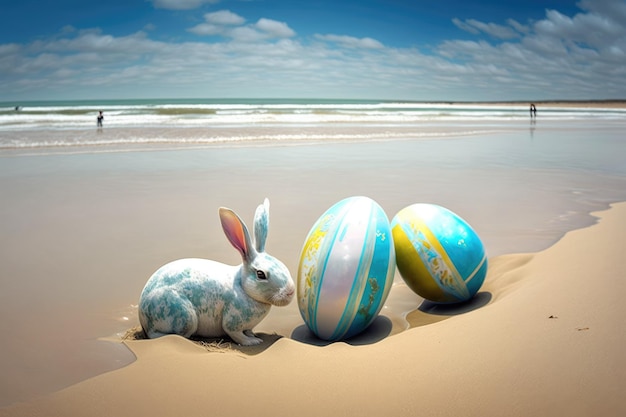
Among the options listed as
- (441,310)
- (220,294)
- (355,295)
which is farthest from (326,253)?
(441,310)

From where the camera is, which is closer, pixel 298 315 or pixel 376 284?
pixel 376 284

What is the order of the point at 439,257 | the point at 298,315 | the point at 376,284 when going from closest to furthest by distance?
the point at 376,284
the point at 439,257
the point at 298,315

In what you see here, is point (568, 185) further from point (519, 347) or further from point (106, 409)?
point (106, 409)

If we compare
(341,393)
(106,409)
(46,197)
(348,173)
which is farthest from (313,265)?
(348,173)

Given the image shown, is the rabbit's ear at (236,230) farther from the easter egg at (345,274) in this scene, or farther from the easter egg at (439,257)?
the easter egg at (439,257)

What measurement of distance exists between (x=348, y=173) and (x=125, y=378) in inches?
362

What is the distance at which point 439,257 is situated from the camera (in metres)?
4.54

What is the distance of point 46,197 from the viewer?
9031 mm

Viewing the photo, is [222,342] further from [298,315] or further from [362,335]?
[362,335]

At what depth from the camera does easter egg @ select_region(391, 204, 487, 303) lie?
14.8 feet

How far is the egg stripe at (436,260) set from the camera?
450 centimetres

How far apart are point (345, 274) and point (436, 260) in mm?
1041

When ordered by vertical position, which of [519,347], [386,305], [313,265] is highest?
[313,265]

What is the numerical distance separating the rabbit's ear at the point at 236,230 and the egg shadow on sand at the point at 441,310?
1.59 m
